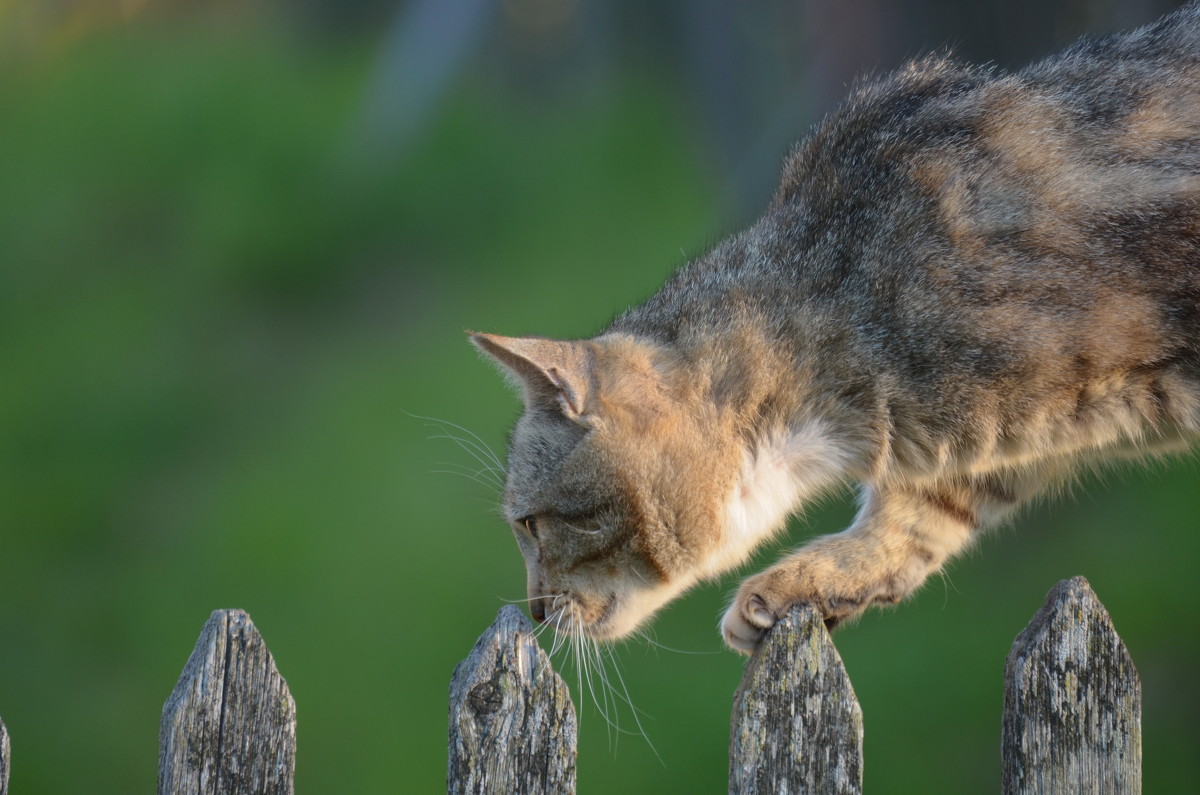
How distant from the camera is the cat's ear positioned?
4.60ft

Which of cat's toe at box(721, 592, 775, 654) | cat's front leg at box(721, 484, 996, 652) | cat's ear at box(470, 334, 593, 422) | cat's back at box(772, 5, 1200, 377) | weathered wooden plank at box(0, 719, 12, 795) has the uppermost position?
cat's back at box(772, 5, 1200, 377)

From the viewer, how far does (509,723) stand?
104 centimetres

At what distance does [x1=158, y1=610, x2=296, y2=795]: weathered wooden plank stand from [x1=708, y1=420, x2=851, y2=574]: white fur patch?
694mm

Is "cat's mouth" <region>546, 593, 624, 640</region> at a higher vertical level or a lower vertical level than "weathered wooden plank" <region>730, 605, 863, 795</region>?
higher

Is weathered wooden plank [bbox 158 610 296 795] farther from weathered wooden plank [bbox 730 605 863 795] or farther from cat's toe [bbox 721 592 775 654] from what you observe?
cat's toe [bbox 721 592 775 654]

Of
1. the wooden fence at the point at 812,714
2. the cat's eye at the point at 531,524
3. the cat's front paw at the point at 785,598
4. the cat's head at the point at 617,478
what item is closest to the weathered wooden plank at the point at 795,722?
the wooden fence at the point at 812,714

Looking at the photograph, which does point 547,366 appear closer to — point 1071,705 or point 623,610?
point 623,610

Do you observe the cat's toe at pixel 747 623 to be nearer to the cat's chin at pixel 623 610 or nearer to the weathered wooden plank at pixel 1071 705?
the cat's chin at pixel 623 610

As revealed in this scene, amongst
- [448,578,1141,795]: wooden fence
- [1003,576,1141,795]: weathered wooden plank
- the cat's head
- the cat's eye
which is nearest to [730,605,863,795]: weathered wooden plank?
[448,578,1141,795]: wooden fence

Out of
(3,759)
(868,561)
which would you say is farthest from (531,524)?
(3,759)

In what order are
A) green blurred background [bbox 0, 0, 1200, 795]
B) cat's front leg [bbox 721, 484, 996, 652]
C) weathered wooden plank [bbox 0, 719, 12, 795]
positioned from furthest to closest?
1. green blurred background [bbox 0, 0, 1200, 795]
2. cat's front leg [bbox 721, 484, 996, 652]
3. weathered wooden plank [bbox 0, 719, 12, 795]

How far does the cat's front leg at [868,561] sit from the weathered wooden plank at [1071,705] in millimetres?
436

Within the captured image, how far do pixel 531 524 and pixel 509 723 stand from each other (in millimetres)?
616

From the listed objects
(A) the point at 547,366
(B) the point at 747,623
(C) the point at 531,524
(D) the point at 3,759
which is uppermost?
(A) the point at 547,366
